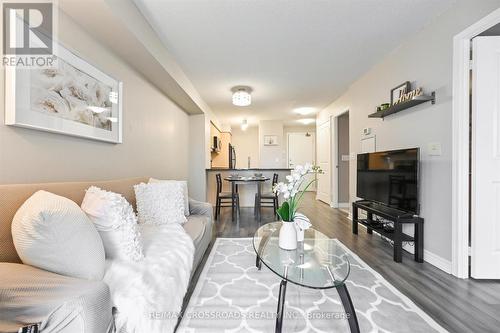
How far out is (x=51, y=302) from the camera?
0.75 m

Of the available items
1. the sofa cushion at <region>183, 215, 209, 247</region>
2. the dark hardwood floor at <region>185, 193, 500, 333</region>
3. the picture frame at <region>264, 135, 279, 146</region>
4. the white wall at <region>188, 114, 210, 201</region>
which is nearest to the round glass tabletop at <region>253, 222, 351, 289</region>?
the sofa cushion at <region>183, 215, 209, 247</region>

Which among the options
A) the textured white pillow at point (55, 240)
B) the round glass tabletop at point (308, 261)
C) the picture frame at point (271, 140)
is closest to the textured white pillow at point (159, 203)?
the round glass tabletop at point (308, 261)

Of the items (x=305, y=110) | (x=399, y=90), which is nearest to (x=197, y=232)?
(x=399, y=90)

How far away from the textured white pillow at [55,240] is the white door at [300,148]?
727cm

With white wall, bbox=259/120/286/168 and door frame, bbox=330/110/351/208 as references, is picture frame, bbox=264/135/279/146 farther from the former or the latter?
door frame, bbox=330/110/351/208

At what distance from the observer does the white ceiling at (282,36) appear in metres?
1.99

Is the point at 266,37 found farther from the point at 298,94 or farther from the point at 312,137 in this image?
the point at 312,137

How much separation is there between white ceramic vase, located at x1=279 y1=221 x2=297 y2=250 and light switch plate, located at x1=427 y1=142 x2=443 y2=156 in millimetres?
1734

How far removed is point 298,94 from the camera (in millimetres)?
4449

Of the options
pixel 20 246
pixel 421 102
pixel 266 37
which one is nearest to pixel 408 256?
pixel 421 102

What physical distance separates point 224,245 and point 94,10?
253 centimetres
